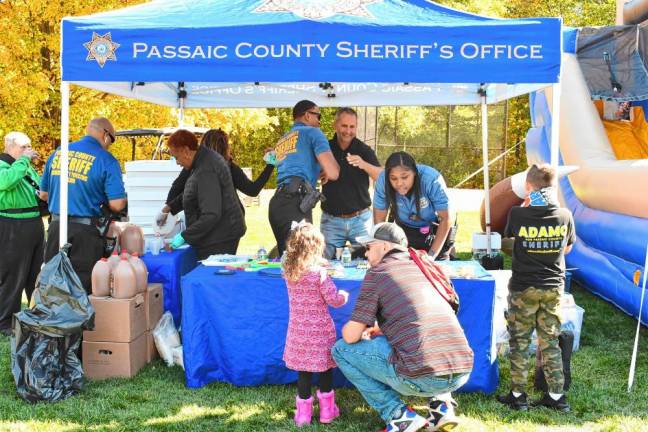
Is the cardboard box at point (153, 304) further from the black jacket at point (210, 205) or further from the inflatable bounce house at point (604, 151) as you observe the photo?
the inflatable bounce house at point (604, 151)

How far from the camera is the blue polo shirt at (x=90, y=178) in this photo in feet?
15.1

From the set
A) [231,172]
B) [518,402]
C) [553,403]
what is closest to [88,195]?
[231,172]

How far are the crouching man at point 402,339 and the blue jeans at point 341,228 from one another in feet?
6.83

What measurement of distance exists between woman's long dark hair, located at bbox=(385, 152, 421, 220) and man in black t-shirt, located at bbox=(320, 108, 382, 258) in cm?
92

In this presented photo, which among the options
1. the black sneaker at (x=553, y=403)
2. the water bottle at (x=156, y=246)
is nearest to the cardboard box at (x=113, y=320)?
the water bottle at (x=156, y=246)

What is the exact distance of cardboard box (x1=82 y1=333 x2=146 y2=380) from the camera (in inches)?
172

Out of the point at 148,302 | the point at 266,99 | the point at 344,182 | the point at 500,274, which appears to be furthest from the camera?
the point at 266,99

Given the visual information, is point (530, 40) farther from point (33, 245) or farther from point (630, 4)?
point (630, 4)

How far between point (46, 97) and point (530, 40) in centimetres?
921

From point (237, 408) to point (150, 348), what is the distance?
109 cm

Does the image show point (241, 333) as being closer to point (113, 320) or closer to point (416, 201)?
point (113, 320)

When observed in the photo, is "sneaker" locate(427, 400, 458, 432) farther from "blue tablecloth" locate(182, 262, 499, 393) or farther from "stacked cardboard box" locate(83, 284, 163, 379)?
"stacked cardboard box" locate(83, 284, 163, 379)

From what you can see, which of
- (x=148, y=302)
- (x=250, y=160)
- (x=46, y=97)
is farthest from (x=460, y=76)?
(x=250, y=160)

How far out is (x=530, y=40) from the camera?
13.3ft
